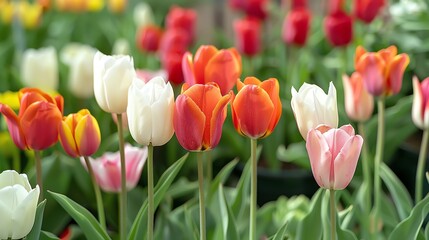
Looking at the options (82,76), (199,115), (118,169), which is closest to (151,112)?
(199,115)

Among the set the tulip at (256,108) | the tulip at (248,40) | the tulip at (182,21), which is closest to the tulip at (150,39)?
the tulip at (182,21)

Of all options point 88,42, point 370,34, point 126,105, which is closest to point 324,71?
point 370,34

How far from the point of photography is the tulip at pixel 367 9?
1.74m

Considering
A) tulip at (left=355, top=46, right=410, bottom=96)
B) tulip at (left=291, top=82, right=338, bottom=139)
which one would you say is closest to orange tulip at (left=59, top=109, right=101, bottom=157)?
tulip at (left=291, top=82, right=338, bottom=139)

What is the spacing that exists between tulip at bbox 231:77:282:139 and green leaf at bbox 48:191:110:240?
0.23 meters

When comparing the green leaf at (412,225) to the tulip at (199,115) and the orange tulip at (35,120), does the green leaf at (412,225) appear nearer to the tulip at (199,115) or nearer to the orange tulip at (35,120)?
the tulip at (199,115)

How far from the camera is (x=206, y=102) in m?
0.85

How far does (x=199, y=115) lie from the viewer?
834mm

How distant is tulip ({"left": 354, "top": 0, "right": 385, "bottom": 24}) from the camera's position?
1.74 meters

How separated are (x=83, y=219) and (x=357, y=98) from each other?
1.51 ft

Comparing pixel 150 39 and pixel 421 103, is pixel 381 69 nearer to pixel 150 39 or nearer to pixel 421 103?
pixel 421 103

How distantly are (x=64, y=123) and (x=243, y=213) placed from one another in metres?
0.43

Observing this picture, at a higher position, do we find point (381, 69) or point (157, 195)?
point (381, 69)

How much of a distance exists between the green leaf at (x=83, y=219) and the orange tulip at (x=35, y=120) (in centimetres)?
8
